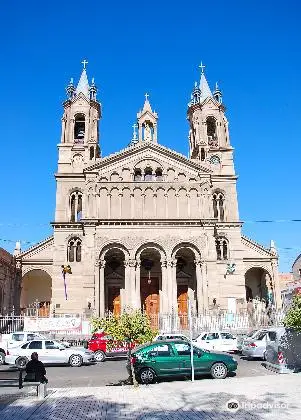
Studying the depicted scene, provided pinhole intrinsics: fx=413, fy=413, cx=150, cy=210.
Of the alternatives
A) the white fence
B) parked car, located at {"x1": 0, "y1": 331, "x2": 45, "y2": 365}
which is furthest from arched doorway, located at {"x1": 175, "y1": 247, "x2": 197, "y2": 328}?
parked car, located at {"x1": 0, "y1": 331, "x2": 45, "y2": 365}

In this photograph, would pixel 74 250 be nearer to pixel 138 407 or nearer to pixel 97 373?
pixel 97 373

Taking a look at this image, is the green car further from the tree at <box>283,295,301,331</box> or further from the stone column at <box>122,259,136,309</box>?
the stone column at <box>122,259,136,309</box>

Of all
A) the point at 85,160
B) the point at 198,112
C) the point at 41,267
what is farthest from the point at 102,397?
the point at 198,112

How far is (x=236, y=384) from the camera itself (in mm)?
14516

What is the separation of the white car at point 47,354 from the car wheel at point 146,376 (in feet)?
21.9

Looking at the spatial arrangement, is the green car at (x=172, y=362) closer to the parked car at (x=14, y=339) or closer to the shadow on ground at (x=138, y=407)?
the shadow on ground at (x=138, y=407)

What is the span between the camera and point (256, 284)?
44875 millimetres

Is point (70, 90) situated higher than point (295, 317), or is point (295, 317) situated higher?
point (70, 90)

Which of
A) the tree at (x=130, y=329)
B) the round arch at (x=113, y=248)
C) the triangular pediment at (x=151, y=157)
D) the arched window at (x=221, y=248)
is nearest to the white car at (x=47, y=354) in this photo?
the tree at (x=130, y=329)

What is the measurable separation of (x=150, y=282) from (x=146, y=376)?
23.7m

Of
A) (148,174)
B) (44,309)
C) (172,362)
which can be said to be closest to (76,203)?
(148,174)

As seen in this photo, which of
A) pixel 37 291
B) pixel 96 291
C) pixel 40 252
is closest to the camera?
pixel 96 291

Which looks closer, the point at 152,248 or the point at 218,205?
the point at 152,248

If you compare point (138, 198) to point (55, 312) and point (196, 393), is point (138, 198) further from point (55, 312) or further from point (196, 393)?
point (196, 393)
